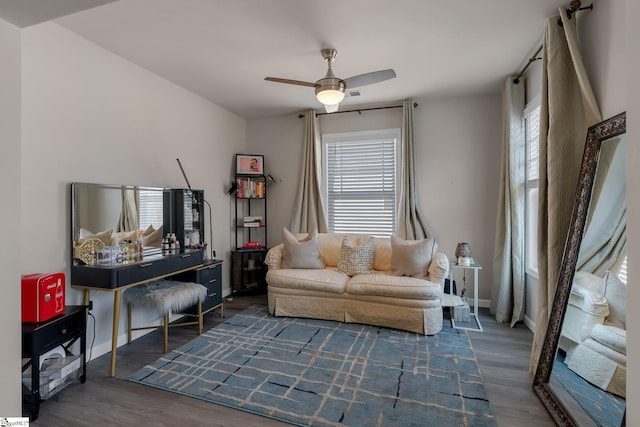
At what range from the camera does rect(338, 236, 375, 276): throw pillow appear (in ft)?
11.9

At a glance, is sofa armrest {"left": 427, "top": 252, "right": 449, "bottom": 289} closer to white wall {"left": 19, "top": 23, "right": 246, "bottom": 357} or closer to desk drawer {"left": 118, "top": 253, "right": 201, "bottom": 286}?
desk drawer {"left": 118, "top": 253, "right": 201, "bottom": 286}

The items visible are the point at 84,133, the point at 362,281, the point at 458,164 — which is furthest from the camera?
the point at 458,164

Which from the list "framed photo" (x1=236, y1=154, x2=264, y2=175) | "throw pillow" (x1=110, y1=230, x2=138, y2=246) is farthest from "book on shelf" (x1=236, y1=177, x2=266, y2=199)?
"throw pillow" (x1=110, y1=230, x2=138, y2=246)

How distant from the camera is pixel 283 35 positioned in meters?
2.55

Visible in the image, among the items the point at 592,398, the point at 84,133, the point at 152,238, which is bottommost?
the point at 592,398


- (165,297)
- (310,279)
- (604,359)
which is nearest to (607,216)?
(604,359)

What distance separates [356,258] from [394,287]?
26.1 inches

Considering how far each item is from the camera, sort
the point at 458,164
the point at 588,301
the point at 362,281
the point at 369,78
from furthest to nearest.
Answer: the point at 458,164
the point at 362,281
the point at 369,78
the point at 588,301

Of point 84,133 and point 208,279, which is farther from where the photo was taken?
point 208,279

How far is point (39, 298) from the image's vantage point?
1935 mm

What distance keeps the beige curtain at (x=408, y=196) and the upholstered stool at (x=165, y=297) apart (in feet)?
8.61

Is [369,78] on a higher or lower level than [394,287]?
higher

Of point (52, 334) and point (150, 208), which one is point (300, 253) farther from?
point (52, 334)

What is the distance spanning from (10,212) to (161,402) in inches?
61.6
